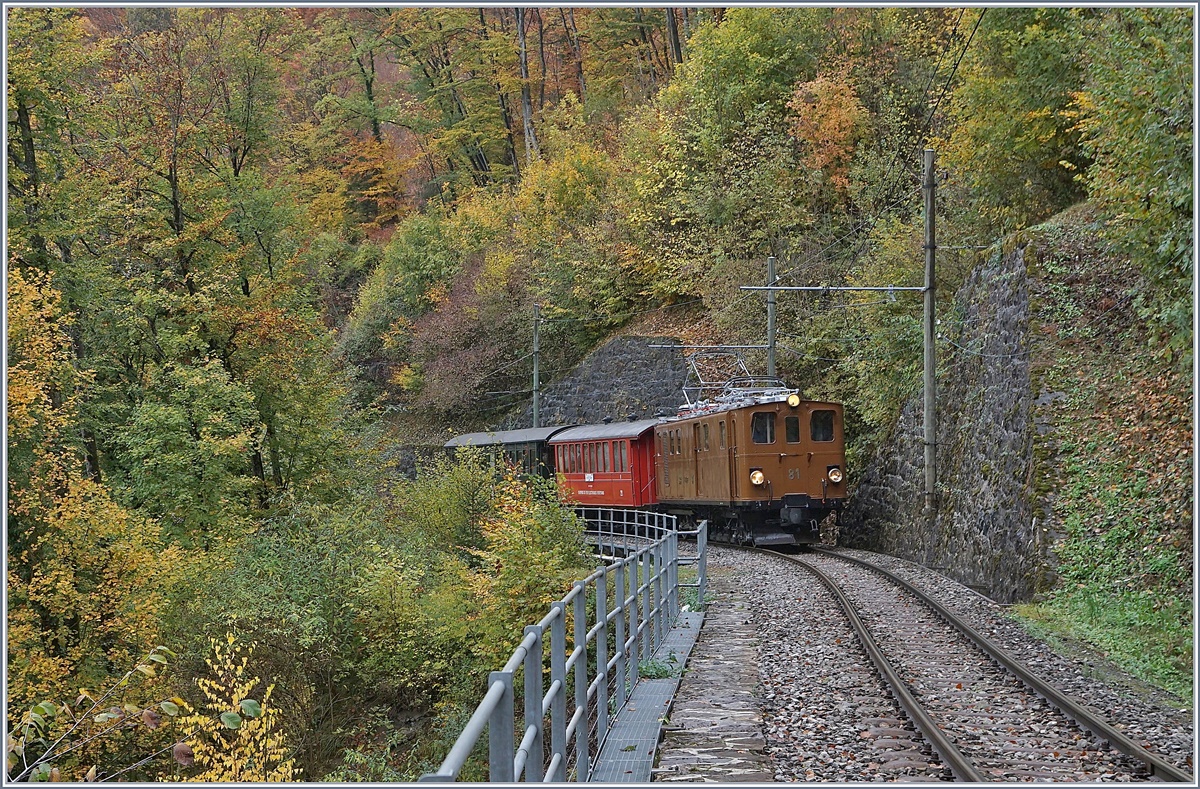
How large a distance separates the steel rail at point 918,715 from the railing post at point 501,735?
12.6 ft

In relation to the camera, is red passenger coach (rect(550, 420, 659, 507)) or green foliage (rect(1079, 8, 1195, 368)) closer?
green foliage (rect(1079, 8, 1195, 368))

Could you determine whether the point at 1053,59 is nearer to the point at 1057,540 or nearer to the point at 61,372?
the point at 1057,540

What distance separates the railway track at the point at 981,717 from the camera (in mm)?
7059

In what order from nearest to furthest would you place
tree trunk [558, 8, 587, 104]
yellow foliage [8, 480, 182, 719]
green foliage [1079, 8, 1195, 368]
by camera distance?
green foliage [1079, 8, 1195, 368] < yellow foliage [8, 480, 182, 719] < tree trunk [558, 8, 587, 104]

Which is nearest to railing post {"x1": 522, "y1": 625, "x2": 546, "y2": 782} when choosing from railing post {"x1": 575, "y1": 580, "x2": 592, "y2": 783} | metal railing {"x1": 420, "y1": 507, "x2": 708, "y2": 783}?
A: metal railing {"x1": 420, "y1": 507, "x2": 708, "y2": 783}

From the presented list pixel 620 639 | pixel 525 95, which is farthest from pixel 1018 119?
pixel 525 95

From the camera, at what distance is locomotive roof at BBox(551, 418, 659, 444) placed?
91.7 ft

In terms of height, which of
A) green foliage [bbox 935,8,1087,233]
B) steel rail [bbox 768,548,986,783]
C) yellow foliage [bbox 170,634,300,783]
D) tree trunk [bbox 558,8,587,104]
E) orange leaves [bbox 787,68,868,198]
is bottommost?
yellow foliage [bbox 170,634,300,783]

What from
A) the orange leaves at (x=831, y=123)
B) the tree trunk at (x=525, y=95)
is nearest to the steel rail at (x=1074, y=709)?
the orange leaves at (x=831, y=123)

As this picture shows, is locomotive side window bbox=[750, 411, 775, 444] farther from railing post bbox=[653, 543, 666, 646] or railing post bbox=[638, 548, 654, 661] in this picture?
railing post bbox=[638, 548, 654, 661]

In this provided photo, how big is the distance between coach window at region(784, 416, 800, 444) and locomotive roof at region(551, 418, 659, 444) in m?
5.69

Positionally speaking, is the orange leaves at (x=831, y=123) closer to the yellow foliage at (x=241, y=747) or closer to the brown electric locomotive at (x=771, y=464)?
the brown electric locomotive at (x=771, y=464)

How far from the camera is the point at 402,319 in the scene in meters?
49.7

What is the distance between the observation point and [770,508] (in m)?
22.3
